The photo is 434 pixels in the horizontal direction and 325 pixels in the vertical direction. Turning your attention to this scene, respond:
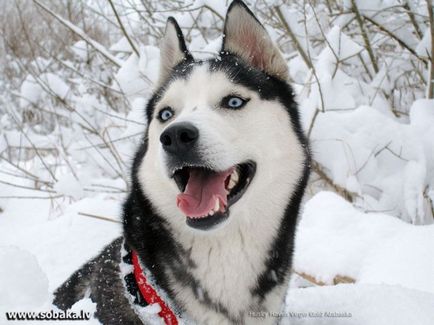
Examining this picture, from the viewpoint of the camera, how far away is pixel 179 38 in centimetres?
236

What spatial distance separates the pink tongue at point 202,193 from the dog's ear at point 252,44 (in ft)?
2.42

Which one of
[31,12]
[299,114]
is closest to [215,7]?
[299,114]

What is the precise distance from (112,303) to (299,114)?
1.27 metres

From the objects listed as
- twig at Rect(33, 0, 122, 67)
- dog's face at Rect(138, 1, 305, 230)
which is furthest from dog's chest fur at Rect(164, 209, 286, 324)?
twig at Rect(33, 0, 122, 67)

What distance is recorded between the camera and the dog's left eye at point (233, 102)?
1.97 m

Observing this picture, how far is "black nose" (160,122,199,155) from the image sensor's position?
1634mm

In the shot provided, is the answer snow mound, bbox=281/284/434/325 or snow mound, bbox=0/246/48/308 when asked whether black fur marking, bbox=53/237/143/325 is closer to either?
snow mound, bbox=0/246/48/308

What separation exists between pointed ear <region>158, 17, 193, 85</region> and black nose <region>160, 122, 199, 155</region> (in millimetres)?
844

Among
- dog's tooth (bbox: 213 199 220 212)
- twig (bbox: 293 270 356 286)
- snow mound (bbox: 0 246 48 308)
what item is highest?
dog's tooth (bbox: 213 199 220 212)

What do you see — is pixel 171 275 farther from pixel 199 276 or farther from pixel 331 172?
pixel 331 172

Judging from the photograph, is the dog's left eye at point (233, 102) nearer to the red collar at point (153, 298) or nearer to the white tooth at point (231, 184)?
the white tooth at point (231, 184)

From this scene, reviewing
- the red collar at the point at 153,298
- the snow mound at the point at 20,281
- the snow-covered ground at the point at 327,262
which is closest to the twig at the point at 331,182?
the snow-covered ground at the point at 327,262

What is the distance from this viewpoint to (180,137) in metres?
1.65

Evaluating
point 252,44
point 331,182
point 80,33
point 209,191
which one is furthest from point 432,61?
point 80,33
